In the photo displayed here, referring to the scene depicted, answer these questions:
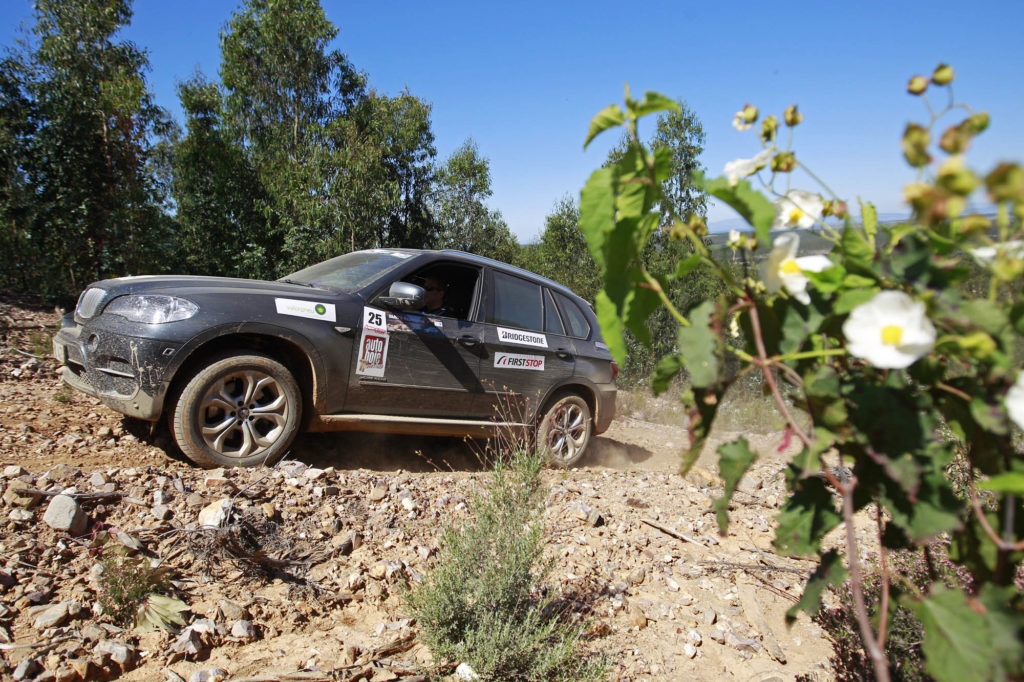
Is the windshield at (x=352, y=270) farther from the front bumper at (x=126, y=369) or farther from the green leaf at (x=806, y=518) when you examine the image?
the green leaf at (x=806, y=518)

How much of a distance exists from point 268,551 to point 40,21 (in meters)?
17.5

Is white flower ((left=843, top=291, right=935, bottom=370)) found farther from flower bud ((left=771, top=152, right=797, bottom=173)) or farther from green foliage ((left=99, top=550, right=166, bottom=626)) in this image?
green foliage ((left=99, top=550, right=166, bottom=626))

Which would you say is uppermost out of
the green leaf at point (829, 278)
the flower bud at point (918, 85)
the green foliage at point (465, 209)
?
the green foliage at point (465, 209)

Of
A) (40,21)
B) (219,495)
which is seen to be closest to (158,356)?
(219,495)

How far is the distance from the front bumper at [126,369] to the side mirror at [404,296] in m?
1.47

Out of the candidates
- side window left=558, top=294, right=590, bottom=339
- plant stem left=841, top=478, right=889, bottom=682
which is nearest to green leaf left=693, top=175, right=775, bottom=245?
plant stem left=841, top=478, right=889, bottom=682

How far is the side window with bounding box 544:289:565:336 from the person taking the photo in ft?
19.5

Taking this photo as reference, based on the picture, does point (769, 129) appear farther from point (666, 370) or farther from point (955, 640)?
point (955, 640)

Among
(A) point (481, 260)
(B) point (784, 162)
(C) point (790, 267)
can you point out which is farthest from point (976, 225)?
(A) point (481, 260)

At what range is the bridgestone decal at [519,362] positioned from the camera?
17.8 feet

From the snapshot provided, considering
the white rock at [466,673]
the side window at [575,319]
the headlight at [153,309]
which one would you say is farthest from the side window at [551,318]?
the white rock at [466,673]

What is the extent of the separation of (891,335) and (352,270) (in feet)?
15.4

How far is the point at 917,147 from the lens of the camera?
0.89 metres

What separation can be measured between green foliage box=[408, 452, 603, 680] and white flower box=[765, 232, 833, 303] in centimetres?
179
